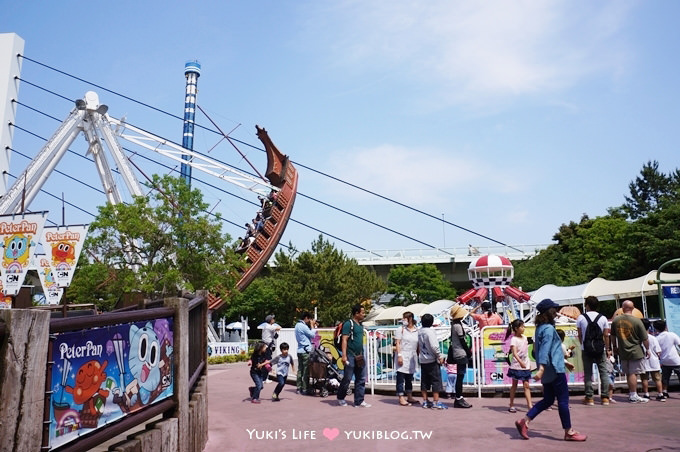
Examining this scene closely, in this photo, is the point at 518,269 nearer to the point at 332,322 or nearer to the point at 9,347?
the point at 332,322

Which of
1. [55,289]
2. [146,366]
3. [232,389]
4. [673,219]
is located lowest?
[232,389]

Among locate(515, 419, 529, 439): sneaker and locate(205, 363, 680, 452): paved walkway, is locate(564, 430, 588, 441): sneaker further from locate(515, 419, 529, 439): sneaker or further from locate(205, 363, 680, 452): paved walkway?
locate(515, 419, 529, 439): sneaker

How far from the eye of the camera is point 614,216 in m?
46.5

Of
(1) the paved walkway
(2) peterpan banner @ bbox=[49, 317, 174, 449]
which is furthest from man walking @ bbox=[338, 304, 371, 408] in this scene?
(2) peterpan banner @ bbox=[49, 317, 174, 449]

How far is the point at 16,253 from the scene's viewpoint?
15305 millimetres

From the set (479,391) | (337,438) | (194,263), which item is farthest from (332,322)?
(337,438)

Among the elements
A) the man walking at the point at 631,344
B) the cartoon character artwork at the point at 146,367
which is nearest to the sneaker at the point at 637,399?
the man walking at the point at 631,344

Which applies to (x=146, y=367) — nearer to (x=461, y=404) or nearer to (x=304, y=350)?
(x=461, y=404)

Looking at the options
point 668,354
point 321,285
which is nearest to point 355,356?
point 668,354

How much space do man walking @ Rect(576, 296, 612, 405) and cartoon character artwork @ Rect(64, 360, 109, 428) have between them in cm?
752

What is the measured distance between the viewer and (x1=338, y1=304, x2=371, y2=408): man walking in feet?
32.3

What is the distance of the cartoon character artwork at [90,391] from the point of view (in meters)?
3.49

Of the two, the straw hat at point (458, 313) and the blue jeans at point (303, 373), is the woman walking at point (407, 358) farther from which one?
the blue jeans at point (303, 373)

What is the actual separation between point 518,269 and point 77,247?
34.1 metres
